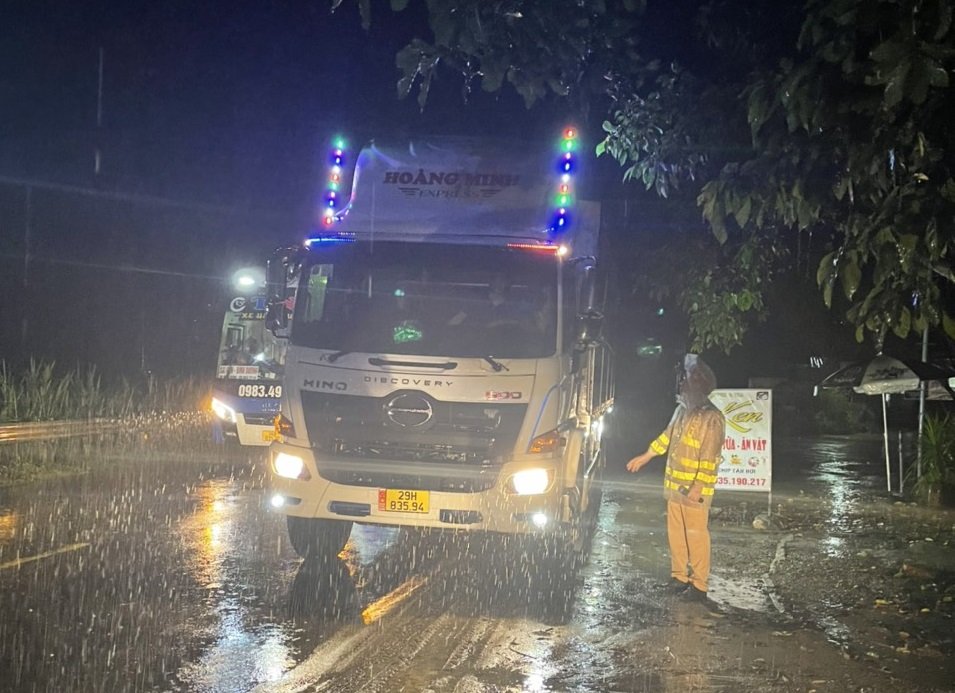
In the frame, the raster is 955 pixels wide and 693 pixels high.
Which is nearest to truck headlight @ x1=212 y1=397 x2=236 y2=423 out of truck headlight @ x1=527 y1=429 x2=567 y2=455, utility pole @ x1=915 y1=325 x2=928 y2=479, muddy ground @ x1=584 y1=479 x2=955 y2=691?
muddy ground @ x1=584 y1=479 x2=955 y2=691

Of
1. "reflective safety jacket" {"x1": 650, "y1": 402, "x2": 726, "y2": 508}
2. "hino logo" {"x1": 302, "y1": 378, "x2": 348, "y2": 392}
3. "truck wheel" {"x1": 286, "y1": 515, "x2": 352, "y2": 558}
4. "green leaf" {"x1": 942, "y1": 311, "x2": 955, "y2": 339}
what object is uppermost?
"green leaf" {"x1": 942, "y1": 311, "x2": 955, "y2": 339}

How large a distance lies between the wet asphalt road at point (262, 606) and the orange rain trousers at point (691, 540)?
356mm

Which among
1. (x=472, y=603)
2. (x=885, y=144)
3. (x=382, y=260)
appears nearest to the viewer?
(x=885, y=144)

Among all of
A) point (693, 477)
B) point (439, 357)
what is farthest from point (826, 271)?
point (439, 357)

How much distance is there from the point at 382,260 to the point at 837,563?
5016mm

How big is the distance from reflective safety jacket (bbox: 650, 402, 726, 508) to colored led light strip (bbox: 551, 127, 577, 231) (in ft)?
6.34

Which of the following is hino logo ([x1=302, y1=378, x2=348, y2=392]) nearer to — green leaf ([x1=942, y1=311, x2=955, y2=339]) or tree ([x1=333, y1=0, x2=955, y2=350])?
tree ([x1=333, y1=0, x2=955, y2=350])

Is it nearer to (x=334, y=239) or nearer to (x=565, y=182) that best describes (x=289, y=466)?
(x=334, y=239)

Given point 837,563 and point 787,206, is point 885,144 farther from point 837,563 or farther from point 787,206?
point 837,563

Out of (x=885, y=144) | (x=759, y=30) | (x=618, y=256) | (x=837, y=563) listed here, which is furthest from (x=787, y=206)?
(x=618, y=256)

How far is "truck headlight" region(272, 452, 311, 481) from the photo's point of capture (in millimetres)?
7742

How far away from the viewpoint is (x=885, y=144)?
17.5 feet

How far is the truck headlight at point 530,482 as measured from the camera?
748 centimetres

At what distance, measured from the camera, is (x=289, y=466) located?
7816 millimetres
